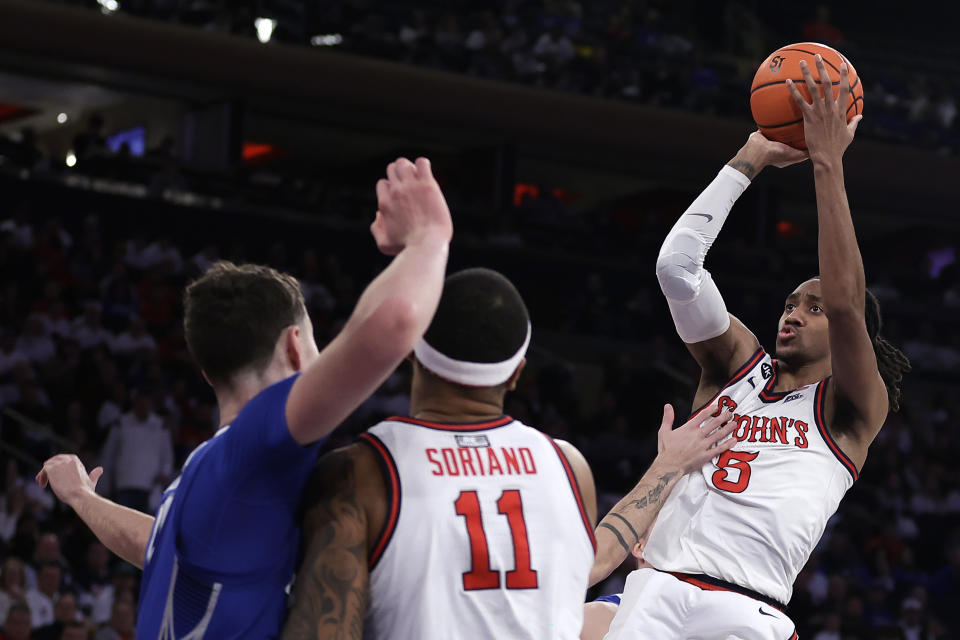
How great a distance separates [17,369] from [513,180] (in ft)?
36.3

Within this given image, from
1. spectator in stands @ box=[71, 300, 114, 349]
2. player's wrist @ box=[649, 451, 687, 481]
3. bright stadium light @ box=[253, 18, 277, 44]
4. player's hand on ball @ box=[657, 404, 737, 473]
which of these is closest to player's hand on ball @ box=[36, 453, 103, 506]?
player's wrist @ box=[649, 451, 687, 481]

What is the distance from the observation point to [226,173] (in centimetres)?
1839

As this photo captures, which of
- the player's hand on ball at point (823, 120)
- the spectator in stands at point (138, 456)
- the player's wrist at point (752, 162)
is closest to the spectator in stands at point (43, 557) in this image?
the spectator in stands at point (138, 456)

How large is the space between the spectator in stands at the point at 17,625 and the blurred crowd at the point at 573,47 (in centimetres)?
1027

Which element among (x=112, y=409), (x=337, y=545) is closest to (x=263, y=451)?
(x=337, y=545)

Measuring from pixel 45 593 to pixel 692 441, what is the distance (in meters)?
7.29

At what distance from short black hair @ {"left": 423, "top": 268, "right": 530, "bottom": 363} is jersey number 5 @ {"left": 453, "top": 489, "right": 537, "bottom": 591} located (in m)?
→ 0.32

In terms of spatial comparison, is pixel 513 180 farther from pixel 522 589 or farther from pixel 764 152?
pixel 522 589

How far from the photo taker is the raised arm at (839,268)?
414 cm

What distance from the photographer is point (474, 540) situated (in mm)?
2617

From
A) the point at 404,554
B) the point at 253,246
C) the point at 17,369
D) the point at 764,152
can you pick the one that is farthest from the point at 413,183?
the point at 253,246

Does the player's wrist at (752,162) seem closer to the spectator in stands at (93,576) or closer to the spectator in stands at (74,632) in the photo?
the spectator in stands at (74,632)

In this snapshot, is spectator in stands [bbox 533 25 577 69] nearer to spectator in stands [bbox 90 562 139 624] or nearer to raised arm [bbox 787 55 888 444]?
spectator in stands [bbox 90 562 139 624]

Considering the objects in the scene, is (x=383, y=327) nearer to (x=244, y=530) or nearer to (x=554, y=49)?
(x=244, y=530)
